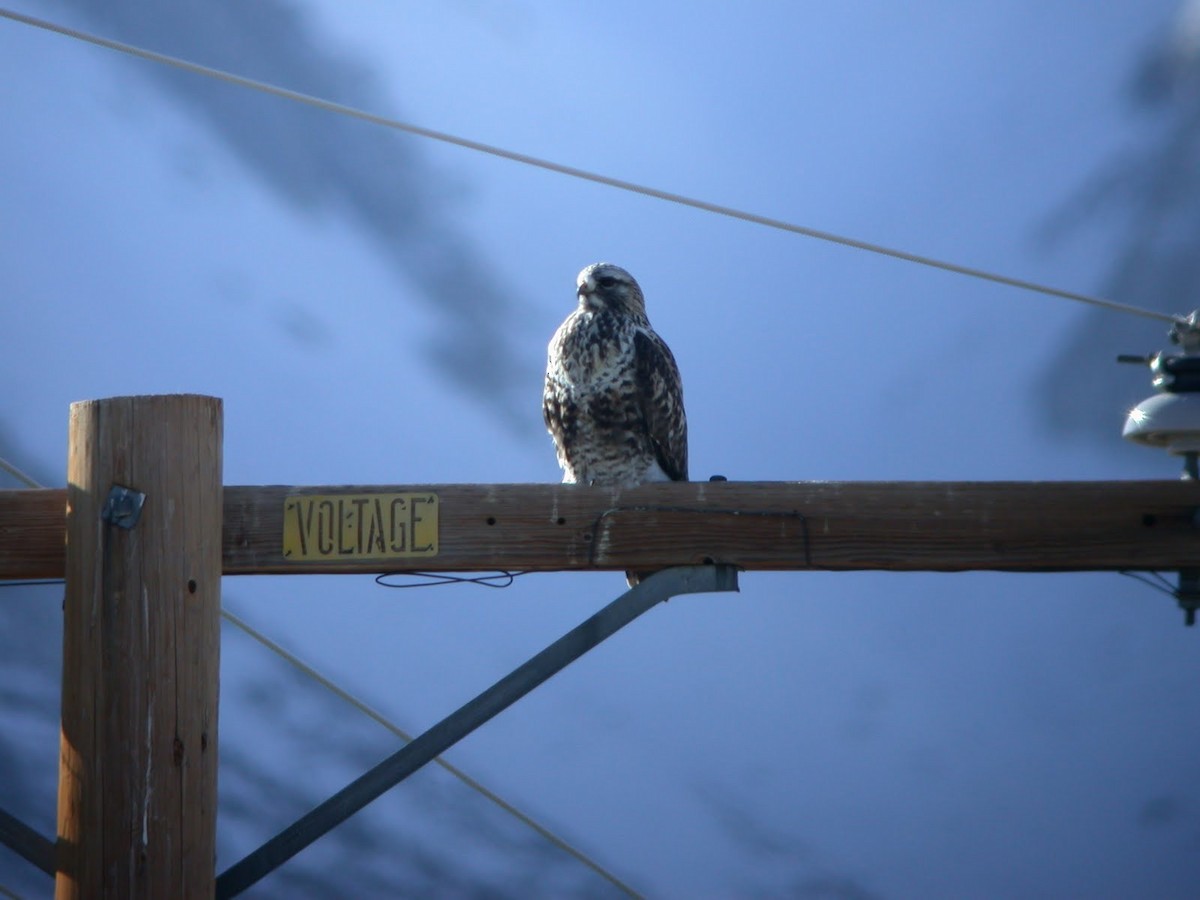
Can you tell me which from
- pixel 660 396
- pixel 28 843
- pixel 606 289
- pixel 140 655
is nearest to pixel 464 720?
pixel 140 655

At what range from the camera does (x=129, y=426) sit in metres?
1.63

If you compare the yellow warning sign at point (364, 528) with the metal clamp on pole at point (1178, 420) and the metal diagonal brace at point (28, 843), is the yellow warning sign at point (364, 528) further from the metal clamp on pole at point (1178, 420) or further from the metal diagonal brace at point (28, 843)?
the metal clamp on pole at point (1178, 420)

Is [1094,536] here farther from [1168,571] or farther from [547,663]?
[547,663]

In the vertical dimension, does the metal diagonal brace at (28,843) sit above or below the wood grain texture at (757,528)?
below

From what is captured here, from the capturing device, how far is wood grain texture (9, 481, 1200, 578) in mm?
1766

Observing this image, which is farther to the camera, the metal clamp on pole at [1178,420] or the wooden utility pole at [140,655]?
the metal clamp on pole at [1178,420]

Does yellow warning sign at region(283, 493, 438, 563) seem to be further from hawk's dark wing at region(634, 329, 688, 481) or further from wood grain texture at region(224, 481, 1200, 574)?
hawk's dark wing at region(634, 329, 688, 481)

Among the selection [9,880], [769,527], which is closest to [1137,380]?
[769,527]

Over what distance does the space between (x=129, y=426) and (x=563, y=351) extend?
1.47 m

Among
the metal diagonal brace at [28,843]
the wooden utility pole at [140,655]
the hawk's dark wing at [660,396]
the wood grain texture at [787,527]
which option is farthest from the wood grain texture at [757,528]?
the hawk's dark wing at [660,396]

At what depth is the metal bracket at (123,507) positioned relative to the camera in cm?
161

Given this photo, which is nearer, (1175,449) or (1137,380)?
(1175,449)

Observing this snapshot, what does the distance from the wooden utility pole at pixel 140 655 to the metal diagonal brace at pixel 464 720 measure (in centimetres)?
8

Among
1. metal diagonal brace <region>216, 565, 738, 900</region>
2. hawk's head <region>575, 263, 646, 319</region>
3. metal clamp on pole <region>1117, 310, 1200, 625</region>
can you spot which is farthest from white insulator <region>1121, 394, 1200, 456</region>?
hawk's head <region>575, 263, 646, 319</region>
